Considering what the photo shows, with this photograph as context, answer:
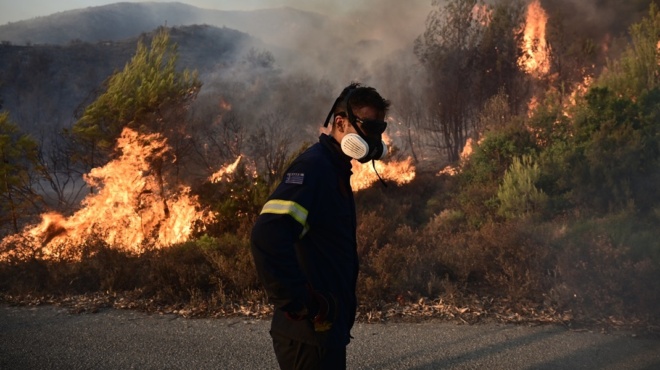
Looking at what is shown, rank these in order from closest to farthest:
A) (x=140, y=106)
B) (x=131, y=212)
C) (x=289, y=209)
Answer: (x=289, y=209) → (x=131, y=212) → (x=140, y=106)

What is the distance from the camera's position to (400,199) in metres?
11.9

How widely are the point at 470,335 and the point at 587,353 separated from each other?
2.87 ft

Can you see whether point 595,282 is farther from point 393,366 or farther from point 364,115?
point 364,115

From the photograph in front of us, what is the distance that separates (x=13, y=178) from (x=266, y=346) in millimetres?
8076

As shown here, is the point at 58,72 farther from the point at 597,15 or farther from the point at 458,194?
the point at 458,194

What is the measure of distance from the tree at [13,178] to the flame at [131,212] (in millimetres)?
726

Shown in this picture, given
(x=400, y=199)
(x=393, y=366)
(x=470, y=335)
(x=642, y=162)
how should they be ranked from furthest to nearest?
(x=400, y=199) → (x=642, y=162) → (x=470, y=335) → (x=393, y=366)

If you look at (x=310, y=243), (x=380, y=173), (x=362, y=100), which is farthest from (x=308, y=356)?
(x=380, y=173)

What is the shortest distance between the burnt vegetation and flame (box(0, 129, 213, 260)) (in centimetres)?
27

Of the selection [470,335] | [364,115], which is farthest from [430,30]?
[364,115]

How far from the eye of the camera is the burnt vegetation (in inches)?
220

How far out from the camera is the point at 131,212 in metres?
9.70

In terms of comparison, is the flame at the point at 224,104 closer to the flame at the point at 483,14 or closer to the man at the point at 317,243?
the flame at the point at 483,14

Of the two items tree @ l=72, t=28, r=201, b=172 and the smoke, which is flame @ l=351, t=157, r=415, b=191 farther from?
the smoke
